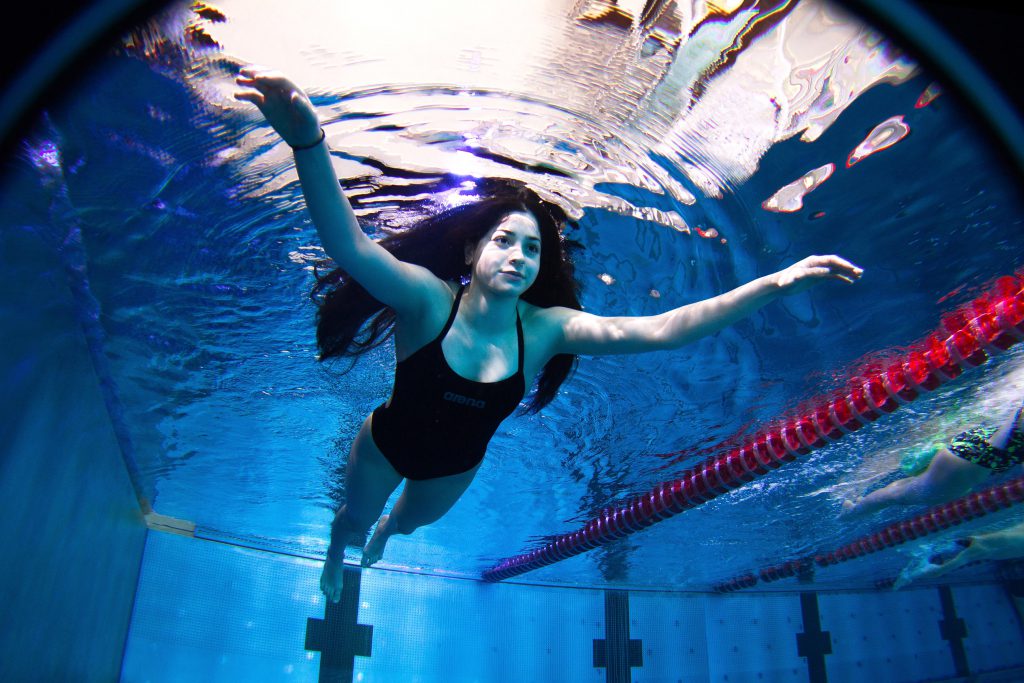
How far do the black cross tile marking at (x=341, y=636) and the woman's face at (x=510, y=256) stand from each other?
32.6ft

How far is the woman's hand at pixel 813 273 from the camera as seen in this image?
224cm

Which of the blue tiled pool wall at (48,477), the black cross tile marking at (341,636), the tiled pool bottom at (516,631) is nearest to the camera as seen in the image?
the blue tiled pool wall at (48,477)

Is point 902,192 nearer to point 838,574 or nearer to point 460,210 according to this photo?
point 460,210

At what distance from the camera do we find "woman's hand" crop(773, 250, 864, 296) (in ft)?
7.35

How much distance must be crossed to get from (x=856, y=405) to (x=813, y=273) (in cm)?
399

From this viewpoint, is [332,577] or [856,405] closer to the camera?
[332,577]

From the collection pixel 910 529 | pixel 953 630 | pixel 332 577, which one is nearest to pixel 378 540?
pixel 332 577

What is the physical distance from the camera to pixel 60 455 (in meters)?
4.73

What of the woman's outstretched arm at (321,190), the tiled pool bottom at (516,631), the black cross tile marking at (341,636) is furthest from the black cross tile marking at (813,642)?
the woman's outstretched arm at (321,190)

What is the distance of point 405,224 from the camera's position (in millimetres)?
4031

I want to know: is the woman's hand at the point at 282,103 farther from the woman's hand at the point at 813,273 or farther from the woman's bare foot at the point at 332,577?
the woman's bare foot at the point at 332,577

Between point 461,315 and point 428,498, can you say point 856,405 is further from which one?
point 461,315

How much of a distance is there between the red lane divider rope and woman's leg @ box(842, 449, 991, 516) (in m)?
0.51

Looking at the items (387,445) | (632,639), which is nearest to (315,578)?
(632,639)
